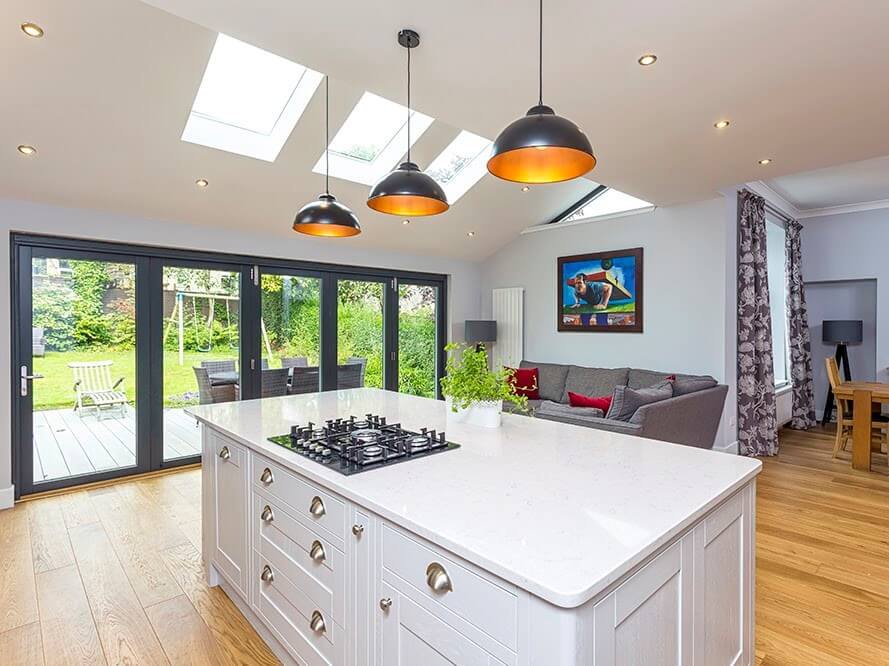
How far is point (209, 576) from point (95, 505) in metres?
1.78

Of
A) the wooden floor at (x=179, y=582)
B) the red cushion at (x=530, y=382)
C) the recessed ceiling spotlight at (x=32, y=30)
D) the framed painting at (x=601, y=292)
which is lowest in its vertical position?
the wooden floor at (x=179, y=582)

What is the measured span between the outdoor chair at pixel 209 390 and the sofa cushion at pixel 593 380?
11.8 ft

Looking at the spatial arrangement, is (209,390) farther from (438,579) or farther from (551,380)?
(438,579)

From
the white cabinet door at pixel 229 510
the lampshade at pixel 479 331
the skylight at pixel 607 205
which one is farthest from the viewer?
the lampshade at pixel 479 331

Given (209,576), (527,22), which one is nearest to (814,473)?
(527,22)

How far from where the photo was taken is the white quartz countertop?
3.29ft

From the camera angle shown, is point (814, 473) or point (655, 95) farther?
point (814, 473)

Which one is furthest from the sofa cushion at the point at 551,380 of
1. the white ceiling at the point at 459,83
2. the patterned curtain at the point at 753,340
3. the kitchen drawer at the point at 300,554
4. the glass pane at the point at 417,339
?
the kitchen drawer at the point at 300,554

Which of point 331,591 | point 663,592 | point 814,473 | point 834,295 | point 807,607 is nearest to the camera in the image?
point 663,592

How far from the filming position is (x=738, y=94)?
2.53 metres

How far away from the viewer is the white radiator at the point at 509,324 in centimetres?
642

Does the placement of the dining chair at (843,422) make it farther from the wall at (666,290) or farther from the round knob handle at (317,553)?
the round knob handle at (317,553)

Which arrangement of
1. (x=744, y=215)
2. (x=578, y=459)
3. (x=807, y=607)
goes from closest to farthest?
(x=578, y=459)
(x=807, y=607)
(x=744, y=215)

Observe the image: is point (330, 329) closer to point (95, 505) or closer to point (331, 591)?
point (95, 505)
